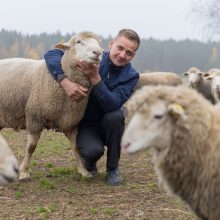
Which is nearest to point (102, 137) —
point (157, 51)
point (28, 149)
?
point (28, 149)

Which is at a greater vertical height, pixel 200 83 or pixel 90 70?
pixel 90 70

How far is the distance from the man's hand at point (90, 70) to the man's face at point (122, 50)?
0.24m

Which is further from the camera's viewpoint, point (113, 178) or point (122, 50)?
point (113, 178)

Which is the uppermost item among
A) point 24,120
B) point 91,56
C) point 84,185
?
point 91,56

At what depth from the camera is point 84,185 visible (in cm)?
501

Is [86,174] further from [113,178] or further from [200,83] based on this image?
[200,83]

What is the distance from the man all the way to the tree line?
55272 mm

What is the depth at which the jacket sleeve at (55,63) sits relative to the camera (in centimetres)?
494

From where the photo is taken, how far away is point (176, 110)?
111 inches

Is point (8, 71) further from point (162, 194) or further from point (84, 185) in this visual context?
point (162, 194)

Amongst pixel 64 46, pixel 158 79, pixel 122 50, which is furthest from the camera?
pixel 158 79

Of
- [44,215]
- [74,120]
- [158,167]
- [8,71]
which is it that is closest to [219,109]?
[158,167]

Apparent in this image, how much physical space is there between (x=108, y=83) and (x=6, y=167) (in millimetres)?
2070

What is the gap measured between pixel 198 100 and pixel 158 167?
473 millimetres
